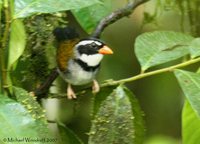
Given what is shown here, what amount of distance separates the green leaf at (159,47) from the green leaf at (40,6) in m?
0.18

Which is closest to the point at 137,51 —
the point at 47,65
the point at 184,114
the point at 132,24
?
the point at 184,114

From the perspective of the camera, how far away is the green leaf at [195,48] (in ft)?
3.08

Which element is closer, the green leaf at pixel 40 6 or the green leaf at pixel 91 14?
the green leaf at pixel 40 6

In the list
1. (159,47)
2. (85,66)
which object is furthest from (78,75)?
(159,47)

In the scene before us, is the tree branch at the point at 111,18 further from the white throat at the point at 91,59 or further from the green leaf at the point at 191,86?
the green leaf at the point at 191,86

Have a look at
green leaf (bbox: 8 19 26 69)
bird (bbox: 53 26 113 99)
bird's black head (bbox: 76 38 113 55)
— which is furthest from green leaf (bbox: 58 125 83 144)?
green leaf (bbox: 8 19 26 69)

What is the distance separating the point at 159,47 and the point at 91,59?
0.21 metres

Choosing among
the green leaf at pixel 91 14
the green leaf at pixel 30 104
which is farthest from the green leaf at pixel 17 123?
the green leaf at pixel 91 14

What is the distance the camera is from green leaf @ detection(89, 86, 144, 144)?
0.93 m

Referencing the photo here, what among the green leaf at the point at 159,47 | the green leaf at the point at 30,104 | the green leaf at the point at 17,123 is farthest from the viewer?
the green leaf at the point at 159,47

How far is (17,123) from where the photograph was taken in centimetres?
78

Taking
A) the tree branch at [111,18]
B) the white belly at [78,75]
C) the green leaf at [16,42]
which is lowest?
the white belly at [78,75]

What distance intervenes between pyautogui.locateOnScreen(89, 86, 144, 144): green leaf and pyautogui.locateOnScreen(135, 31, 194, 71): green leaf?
7 centimetres

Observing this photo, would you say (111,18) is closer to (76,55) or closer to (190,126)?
(76,55)
